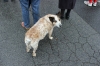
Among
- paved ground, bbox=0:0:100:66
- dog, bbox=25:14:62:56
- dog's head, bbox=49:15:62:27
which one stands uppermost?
dog's head, bbox=49:15:62:27

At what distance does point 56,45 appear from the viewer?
3.72 meters

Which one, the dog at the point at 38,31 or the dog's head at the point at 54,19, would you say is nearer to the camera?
the dog at the point at 38,31

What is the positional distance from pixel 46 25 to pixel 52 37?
71cm

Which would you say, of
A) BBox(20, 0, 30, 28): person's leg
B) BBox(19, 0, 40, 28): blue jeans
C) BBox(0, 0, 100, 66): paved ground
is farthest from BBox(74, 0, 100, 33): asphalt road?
BBox(20, 0, 30, 28): person's leg

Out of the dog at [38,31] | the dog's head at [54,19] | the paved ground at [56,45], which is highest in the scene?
the dog's head at [54,19]

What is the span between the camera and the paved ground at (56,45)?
329 cm

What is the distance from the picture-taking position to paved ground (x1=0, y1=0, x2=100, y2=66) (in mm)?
3291

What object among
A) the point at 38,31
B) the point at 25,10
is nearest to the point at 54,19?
the point at 38,31

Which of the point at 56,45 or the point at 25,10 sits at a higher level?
the point at 25,10

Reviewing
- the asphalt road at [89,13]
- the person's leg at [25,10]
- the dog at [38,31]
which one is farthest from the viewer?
the asphalt road at [89,13]

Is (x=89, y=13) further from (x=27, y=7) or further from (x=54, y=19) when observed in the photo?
(x=27, y=7)

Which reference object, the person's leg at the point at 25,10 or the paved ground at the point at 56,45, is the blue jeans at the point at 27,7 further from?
the paved ground at the point at 56,45

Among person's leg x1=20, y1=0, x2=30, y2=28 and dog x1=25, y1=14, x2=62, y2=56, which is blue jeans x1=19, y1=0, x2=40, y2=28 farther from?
dog x1=25, y1=14, x2=62, y2=56

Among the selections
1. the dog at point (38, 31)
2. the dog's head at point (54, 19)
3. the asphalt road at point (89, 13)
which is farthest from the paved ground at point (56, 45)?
the dog's head at point (54, 19)
